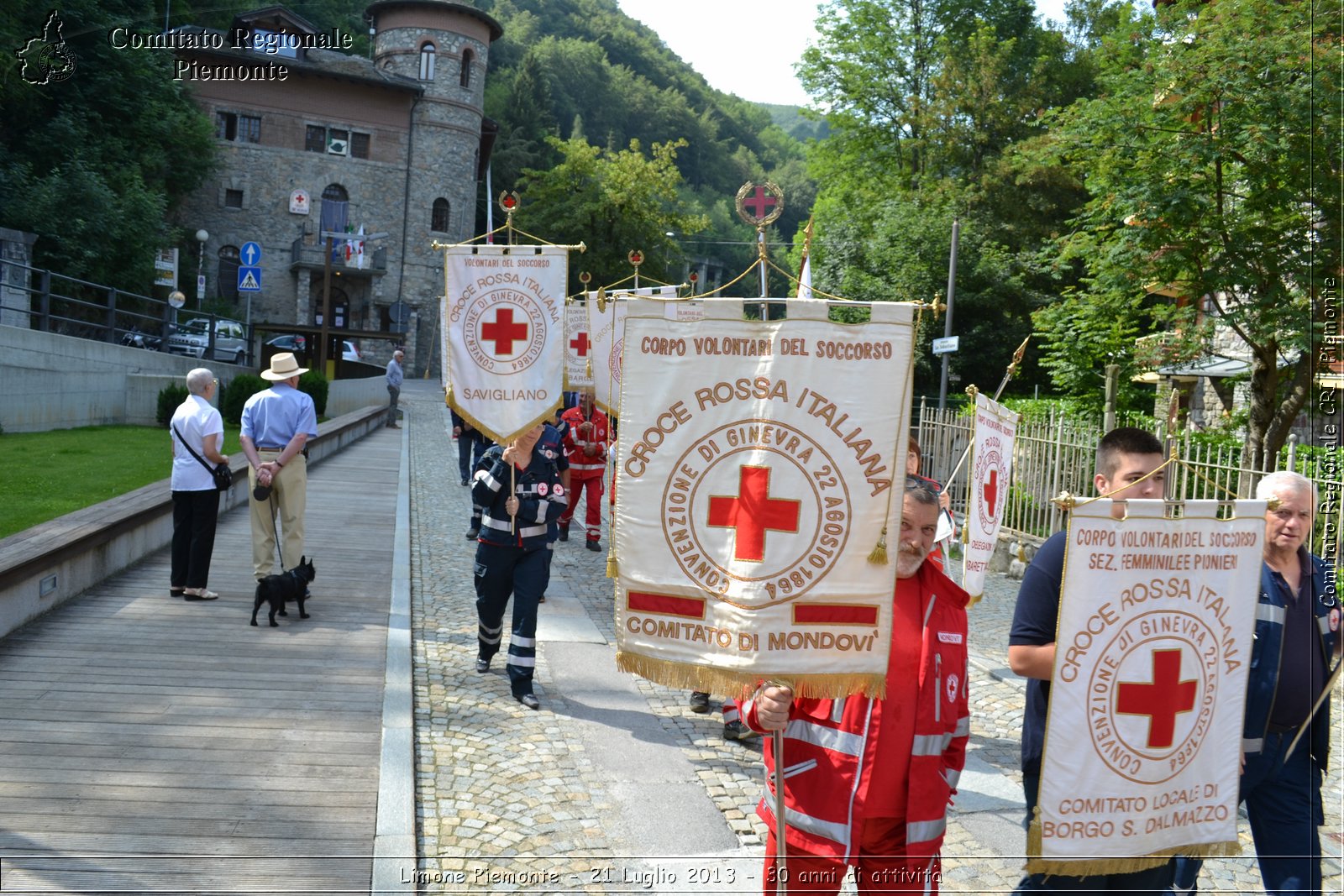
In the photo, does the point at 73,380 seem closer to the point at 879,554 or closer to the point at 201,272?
the point at 879,554

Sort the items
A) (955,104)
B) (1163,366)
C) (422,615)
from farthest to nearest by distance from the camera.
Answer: (955,104)
(1163,366)
(422,615)

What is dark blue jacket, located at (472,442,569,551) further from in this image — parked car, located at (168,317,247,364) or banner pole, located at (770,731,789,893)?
parked car, located at (168,317,247,364)

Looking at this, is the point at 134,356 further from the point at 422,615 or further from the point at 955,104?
the point at 955,104

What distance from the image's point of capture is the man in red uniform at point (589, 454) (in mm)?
13703

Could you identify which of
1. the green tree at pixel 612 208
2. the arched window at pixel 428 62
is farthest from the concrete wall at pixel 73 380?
the arched window at pixel 428 62

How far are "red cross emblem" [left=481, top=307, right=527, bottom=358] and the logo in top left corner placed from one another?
93.3ft

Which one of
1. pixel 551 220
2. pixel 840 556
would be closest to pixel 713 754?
pixel 840 556

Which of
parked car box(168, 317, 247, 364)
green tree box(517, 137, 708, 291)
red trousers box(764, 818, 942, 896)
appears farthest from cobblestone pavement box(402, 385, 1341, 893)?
green tree box(517, 137, 708, 291)

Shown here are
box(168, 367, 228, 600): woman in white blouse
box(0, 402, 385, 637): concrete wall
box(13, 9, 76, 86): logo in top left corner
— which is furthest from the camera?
box(13, 9, 76, 86): logo in top left corner

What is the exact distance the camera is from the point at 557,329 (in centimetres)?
813

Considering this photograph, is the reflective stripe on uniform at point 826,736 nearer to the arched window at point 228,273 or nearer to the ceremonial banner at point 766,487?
the ceremonial banner at point 766,487

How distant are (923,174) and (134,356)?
26.4 meters

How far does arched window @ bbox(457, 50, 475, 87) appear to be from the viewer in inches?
2285

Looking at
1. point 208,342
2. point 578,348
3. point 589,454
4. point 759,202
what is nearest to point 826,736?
point 759,202
